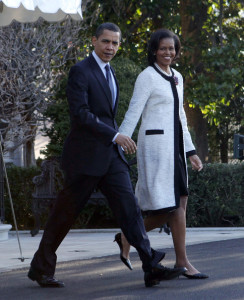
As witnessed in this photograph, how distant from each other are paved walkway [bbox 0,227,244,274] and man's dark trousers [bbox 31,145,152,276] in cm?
137

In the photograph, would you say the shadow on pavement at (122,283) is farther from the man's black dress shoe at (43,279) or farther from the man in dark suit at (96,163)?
the man in dark suit at (96,163)

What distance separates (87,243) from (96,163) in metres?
4.49

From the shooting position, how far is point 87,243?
10383 millimetres

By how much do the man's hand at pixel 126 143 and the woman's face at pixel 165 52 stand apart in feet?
2.89

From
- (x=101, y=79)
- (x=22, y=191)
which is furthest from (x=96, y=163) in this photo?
(x=22, y=191)

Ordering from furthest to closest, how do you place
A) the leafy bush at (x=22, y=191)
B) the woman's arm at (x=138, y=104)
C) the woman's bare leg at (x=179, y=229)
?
the leafy bush at (x=22, y=191) → the woman's bare leg at (x=179, y=229) → the woman's arm at (x=138, y=104)

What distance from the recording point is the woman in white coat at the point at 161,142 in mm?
6402

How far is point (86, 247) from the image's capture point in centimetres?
979

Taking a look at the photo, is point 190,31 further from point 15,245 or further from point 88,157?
point 88,157

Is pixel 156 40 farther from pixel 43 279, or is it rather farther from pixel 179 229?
pixel 43 279

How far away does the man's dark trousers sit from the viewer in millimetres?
6039

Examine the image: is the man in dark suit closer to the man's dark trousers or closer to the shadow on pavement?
the man's dark trousers

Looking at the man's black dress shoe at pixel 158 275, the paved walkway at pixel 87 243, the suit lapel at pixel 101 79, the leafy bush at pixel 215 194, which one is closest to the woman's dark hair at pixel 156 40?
the suit lapel at pixel 101 79

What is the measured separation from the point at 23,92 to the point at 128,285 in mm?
10343
